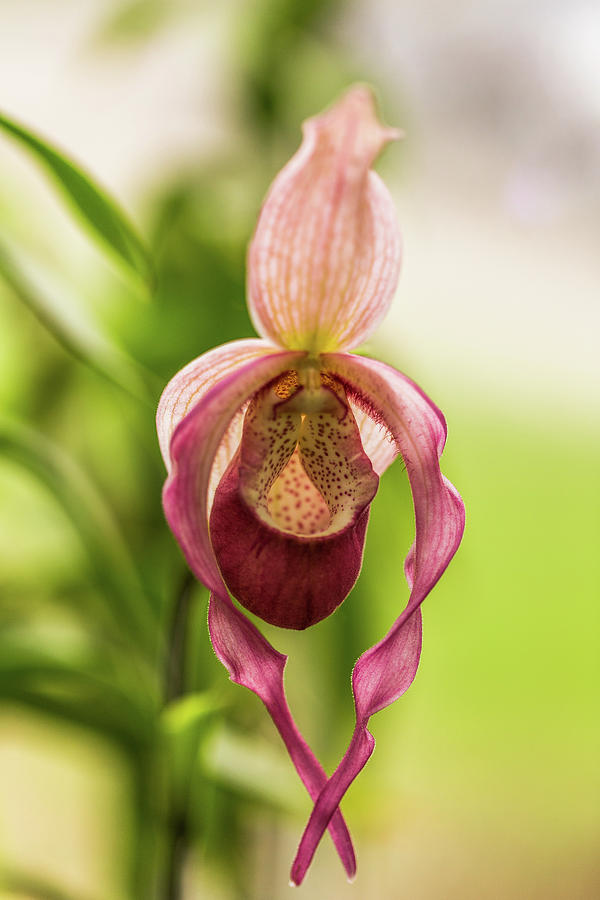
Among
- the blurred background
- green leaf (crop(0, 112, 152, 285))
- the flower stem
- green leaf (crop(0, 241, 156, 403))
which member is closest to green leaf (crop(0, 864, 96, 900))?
the blurred background

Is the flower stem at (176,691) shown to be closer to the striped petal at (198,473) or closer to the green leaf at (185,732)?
the green leaf at (185,732)

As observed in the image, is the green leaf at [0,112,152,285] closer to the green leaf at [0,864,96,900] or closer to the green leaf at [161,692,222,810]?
the green leaf at [161,692,222,810]

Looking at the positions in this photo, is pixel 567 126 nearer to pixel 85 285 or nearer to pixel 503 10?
pixel 503 10

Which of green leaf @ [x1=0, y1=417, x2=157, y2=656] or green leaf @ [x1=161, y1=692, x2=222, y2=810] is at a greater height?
green leaf @ [x1=0, y1=417, x2=157, y2=656]

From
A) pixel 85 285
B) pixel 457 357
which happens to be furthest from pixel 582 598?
pixel 85 285

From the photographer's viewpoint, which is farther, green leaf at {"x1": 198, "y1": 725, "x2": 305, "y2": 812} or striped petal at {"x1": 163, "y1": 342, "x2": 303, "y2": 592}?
green leaf at {"x1": 198, "y1": 725, "x2": 305, "y2": 812}

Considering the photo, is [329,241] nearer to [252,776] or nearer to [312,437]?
[312,437]
